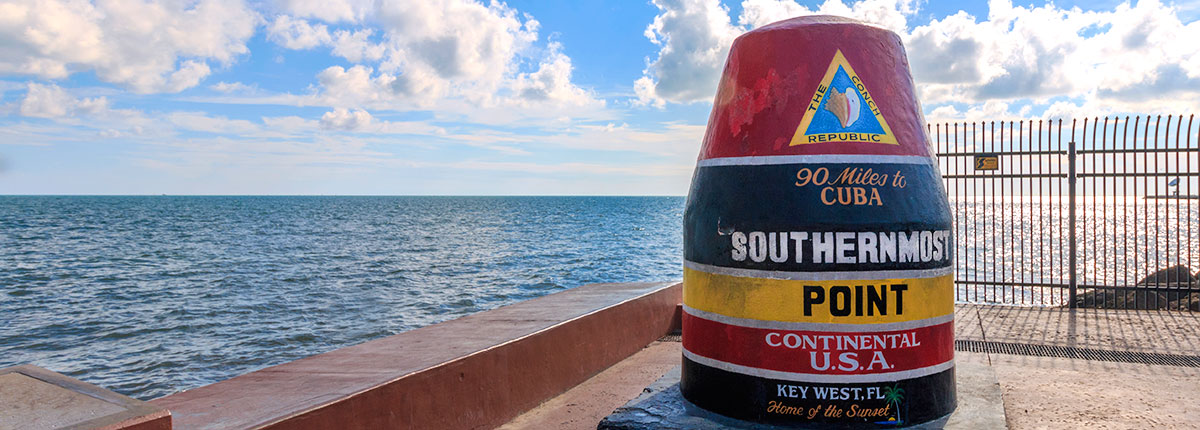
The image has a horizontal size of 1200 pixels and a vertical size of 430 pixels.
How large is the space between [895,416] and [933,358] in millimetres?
362

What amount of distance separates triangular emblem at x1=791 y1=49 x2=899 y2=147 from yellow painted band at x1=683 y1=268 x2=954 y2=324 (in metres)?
0.71

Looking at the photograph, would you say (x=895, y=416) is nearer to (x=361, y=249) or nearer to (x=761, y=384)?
(x=761, y=384)

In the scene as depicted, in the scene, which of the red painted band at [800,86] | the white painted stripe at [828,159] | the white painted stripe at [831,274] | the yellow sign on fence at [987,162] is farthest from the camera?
the yellow sign on fence at [987,162]

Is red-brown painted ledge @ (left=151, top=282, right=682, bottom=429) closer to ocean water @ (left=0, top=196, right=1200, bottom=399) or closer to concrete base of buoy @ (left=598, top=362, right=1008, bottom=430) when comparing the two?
concrete base of buoy @ (left=598, top=362, right=1008, bottom=430)

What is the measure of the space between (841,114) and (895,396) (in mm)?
1415

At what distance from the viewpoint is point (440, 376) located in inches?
188

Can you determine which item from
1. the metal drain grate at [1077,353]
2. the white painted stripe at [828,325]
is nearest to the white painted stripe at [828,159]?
the white painted stripe at [828,325]

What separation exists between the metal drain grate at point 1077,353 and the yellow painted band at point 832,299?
4.63 meters

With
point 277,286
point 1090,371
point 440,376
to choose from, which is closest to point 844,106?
point 440,376

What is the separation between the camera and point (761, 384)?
396 cm

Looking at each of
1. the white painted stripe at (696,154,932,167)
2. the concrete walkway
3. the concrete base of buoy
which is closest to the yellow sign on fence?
the concrete walkway

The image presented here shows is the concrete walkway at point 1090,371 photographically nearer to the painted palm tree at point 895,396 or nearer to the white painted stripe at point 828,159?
the painted palm tree at point 895,396

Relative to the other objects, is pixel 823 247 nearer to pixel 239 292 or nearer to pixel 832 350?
pixel 832 350

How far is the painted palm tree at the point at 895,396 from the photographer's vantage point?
12.8 ft
